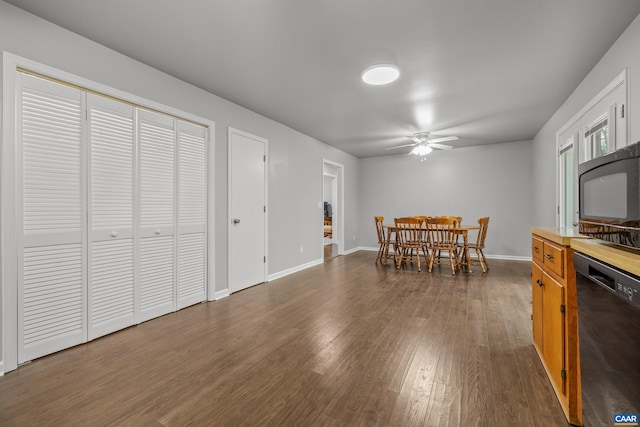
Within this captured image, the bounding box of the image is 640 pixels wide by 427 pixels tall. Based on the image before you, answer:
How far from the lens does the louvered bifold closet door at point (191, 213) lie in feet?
9.98

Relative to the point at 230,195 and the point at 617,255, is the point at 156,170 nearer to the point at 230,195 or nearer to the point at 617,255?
the point at 230,195

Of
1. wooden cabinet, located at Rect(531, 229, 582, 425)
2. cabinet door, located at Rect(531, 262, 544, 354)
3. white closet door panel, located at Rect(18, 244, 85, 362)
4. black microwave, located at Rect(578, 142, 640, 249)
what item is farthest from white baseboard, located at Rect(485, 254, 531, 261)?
white closet door panel, located at Rect(18, 244, 85, 362)

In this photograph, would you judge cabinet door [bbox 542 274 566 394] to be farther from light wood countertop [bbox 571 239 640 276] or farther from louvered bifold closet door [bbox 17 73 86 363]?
louvered bifold closet door [bbox 17 73 86 363]

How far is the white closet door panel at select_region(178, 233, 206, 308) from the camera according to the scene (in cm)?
305

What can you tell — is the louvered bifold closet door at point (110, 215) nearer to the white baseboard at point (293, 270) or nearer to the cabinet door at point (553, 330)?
the white baseboard at point (293, 270)

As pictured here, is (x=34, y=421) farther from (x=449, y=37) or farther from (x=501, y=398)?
(x=449, y=37)

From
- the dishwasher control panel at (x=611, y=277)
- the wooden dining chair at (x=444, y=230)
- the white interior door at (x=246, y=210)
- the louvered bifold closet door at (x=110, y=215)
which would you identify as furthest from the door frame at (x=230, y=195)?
the dishwasher control panel at (x=611, y=277)

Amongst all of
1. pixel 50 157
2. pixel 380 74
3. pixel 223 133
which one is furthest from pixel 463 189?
pixel 50 157

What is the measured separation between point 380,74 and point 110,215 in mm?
2785

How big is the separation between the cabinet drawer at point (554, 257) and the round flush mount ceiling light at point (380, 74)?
1.96 meters

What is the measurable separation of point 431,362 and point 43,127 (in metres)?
3.22

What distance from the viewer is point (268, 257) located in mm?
4266

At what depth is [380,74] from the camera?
2785 millimetres

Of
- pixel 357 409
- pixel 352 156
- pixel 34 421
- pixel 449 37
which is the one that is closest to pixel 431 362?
pixel 357 409
